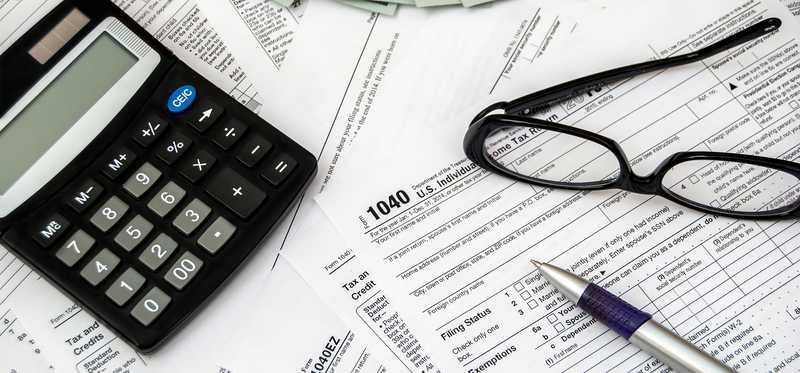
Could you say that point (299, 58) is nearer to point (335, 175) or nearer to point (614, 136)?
point (335, 175)

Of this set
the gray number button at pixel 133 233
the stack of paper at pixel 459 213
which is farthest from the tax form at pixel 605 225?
the gray number button at pixel 133 233

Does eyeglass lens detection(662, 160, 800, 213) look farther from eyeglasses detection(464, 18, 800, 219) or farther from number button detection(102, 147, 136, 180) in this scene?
number button detection(102, 147, 136, 180)

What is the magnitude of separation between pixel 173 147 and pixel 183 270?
0.23ft

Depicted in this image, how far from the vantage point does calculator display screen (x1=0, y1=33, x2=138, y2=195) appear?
0.40 m

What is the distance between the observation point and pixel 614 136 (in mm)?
439

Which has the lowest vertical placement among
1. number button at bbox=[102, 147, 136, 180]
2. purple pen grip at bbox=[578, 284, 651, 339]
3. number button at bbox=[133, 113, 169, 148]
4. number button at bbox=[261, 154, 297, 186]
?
number button at bbox=[102, 147, 136, 180]

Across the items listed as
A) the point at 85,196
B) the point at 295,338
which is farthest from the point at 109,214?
the point at 295,338

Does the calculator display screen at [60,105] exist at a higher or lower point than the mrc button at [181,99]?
lower

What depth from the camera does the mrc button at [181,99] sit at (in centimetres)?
42

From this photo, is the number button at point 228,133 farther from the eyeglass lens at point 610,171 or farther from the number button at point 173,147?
the eyeglass lens at point 610,171

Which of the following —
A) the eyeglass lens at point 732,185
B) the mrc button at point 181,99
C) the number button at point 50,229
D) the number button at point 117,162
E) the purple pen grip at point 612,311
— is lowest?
the number button at point 50,229

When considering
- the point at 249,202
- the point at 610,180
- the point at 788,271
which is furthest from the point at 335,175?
the point at 788,271

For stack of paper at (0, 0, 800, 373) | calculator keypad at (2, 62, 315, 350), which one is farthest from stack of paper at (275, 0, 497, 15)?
calculator keypad at (2, 62, 315, 350)

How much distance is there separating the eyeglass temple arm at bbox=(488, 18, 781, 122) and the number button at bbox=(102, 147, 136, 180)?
0.64 feet
